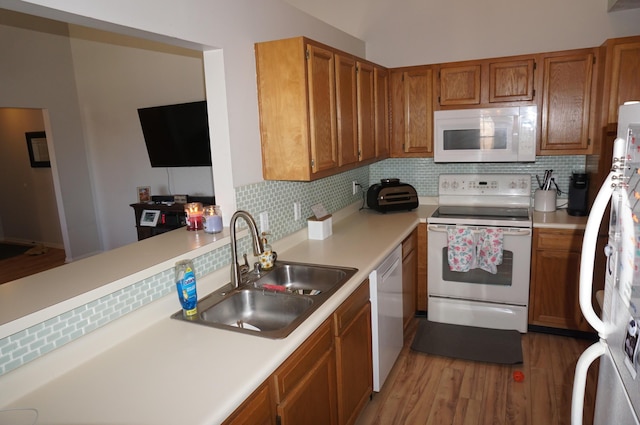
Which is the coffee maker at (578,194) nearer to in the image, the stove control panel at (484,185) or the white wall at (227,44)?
the stove control panel at (484,185)

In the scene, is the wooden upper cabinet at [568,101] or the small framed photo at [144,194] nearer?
the wooden upper cabinet at [568,101]

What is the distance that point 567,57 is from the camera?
3109 mm

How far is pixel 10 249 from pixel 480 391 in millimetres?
7000

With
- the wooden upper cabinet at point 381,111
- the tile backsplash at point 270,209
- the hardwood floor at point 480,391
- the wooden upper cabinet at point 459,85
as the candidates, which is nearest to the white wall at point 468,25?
the wooden upper cabinet at point 459,85

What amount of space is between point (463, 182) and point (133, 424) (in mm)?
3273

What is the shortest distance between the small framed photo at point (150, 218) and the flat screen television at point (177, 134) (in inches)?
21.6

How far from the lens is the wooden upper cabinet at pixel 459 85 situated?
338 centimetres

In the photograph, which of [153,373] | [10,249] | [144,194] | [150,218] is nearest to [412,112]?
[153,373]

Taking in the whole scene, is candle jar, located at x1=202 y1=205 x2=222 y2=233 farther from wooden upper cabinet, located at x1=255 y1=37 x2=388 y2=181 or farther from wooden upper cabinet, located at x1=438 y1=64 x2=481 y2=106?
wooden upper cabinet, located at x1=438 y1=64 x2=481 y2=106

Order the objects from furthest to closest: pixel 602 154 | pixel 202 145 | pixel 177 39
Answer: pixel 202 145, pixel 602 154, pixel 177 39

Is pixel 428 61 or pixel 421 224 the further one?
pixel 428 61

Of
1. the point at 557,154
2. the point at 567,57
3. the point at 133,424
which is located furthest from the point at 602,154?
the point at 133,424

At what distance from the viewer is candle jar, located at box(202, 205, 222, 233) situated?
2.14m

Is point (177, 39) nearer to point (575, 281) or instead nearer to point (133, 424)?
point (133, 424)
